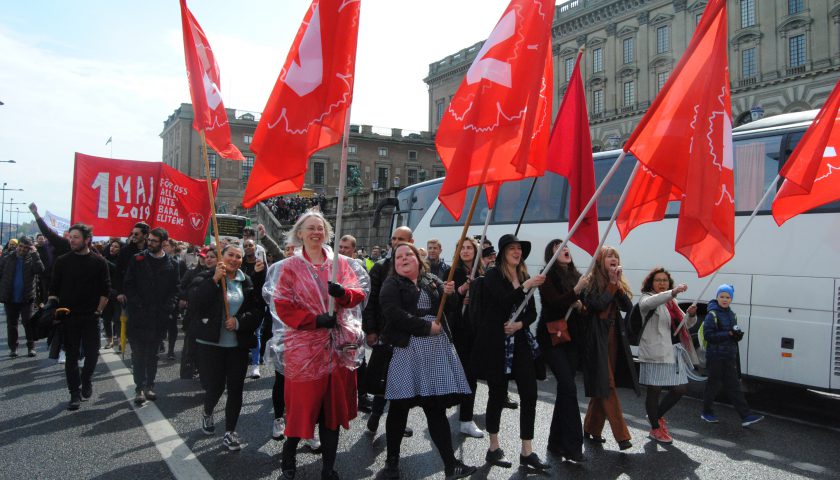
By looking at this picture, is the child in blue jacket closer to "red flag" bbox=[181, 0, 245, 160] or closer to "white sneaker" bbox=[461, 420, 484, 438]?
"white sneaker" bbox=[461, 420, 484, 438]

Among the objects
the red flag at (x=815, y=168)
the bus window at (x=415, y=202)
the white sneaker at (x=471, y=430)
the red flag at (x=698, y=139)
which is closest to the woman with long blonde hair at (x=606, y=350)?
the red flag at (x=698, y=139)

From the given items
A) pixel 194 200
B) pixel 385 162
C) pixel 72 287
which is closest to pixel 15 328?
pixel 194 200

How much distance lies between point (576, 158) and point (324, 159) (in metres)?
63.4

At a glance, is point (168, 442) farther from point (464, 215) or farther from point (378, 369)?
point (464, 215)

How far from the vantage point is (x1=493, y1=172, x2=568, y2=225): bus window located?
10000 millimetres

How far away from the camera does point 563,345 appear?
16.6ft

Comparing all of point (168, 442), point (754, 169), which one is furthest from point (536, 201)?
point (168, 442)

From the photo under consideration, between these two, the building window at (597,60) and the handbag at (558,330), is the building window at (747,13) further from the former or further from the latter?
the handbag at (558,330)

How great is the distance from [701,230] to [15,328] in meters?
10.2

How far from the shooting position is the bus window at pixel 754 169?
300 inches

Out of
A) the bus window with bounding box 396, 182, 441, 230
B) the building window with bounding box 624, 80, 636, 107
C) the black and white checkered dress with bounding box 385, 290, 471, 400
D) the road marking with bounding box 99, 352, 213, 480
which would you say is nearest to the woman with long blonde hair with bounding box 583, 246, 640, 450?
the black and white checkered dress with bounding box 385, 290, 471, 400

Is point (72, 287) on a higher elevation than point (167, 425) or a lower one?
higher

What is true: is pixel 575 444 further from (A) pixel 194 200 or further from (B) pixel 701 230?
(A) pixel 194 200

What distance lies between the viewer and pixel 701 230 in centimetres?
460
